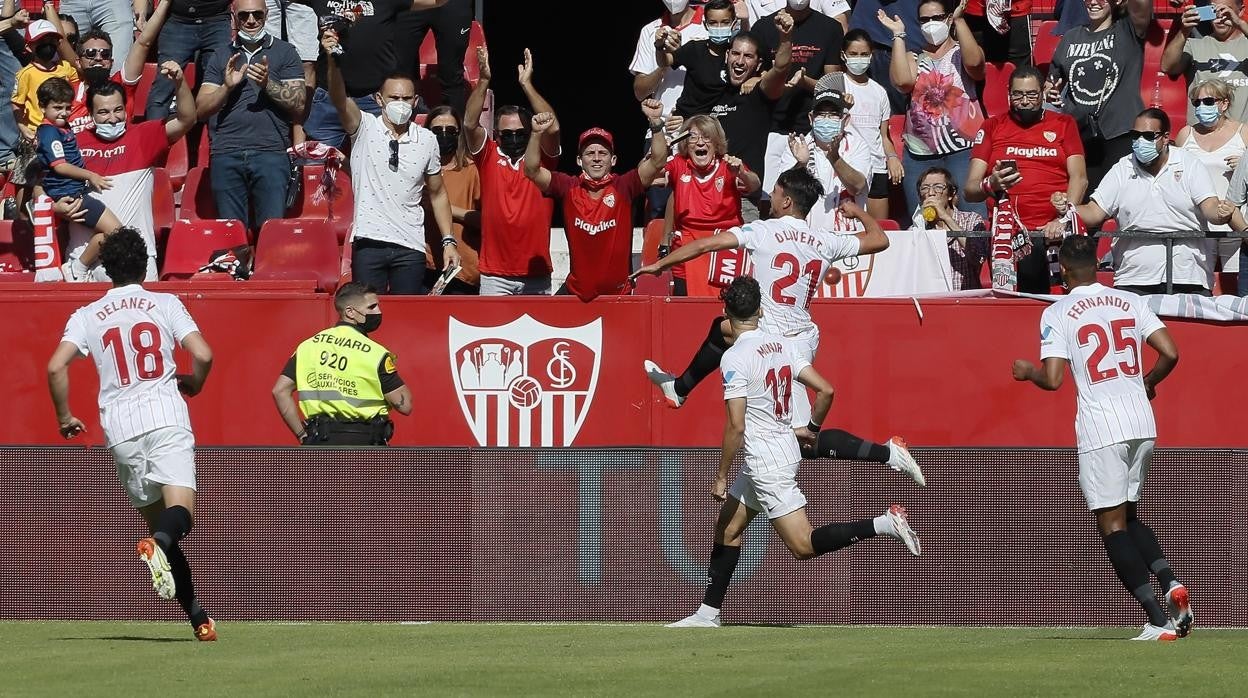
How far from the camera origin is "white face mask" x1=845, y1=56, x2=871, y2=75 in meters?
15.4

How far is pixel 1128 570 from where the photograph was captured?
1008cm

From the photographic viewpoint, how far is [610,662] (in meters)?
8.89

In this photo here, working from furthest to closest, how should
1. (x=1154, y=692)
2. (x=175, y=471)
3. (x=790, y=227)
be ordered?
(x=790, y=227), (x=175, y=471), (x=1154, y=692)

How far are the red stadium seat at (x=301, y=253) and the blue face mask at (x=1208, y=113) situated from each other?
270 inches

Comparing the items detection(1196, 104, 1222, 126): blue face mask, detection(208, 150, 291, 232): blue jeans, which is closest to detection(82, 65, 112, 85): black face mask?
detection(208, 150, 291, 232): blue jeans

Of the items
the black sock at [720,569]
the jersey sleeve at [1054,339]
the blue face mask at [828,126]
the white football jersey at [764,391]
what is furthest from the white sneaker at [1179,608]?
the blue face mask at [828,126]

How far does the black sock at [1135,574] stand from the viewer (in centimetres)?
1004

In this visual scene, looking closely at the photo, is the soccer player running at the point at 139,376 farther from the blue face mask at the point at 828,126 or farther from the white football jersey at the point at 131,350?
the blue face mask at the point at 828,126

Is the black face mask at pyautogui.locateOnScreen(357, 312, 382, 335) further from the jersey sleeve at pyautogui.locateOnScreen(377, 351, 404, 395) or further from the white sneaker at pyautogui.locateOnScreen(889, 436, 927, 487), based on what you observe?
the white sneaker at pyautogui.locateOnScreen(889, 436, 927, 487)

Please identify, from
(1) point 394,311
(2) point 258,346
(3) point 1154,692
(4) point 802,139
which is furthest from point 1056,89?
(3) point 1154,692

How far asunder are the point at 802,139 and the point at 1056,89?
95.8 inches

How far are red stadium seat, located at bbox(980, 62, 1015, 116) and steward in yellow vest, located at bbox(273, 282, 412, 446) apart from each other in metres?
6.94

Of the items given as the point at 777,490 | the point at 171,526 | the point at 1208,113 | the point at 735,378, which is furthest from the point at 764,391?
the point at 1208,113

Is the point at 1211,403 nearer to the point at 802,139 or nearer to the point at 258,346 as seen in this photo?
the point at 802,139
